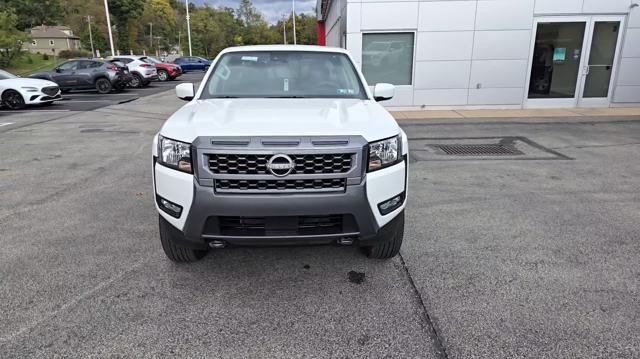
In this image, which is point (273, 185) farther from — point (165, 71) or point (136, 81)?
point (165, 71)

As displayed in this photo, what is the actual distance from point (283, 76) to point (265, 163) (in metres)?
1.65

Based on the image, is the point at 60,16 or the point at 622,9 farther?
the point at 60,16

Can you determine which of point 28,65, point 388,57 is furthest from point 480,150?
point 28,65

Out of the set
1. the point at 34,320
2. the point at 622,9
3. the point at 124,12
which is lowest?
the point at 34,320

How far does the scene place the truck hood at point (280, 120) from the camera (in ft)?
8.98

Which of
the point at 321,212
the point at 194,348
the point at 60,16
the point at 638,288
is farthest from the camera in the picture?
the point at 60,16

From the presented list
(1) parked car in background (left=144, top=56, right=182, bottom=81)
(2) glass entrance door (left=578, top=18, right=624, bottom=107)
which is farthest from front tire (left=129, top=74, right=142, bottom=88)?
(2) glass entrance door (left=578, top=18, right=624, bottom=107)

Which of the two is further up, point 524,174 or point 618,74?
point 618,74

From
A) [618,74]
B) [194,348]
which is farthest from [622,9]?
[194,348]

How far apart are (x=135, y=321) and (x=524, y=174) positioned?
17.5 ft

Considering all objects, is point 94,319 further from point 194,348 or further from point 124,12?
point 124,12

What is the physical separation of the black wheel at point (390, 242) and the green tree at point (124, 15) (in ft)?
237

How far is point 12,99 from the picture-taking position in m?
13.8

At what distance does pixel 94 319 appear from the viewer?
108 inches
